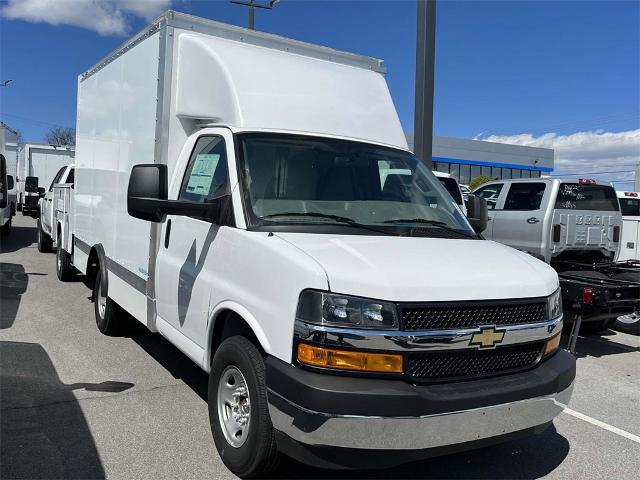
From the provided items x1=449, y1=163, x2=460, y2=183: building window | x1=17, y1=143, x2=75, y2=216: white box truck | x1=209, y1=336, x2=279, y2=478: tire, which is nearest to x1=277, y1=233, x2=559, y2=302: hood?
x1=209, y1=336, x2=279, y2=478: tire

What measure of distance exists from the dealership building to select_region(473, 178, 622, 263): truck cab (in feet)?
135

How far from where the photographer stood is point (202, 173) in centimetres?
440

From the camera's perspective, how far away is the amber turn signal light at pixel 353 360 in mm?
2881

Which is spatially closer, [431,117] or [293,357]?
[293,357]

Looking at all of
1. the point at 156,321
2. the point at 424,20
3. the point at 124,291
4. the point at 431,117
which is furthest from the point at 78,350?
the point at 424,20

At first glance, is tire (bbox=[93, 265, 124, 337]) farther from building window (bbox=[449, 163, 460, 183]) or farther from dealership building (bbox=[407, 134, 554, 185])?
building window (bbox=[449, 163, 460, 183])

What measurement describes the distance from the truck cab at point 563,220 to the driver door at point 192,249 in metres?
5.65

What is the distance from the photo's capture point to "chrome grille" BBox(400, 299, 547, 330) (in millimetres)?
2945

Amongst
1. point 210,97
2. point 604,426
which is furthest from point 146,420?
point 604,426

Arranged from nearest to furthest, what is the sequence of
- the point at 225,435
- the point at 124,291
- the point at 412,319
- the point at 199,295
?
the point at 412,319 → the point at 225,435 → the point at 199,295 → the point at 124,291

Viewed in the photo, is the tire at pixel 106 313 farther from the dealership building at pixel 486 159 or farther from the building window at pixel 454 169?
the building window at pixel 454 169

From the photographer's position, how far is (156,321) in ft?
16.2

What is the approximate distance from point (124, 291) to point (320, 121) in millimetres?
2673

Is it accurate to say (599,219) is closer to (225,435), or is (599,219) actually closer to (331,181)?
(331,181)
